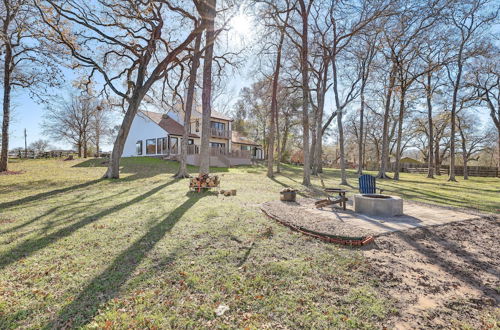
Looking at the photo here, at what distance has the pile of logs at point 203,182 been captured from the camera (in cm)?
957

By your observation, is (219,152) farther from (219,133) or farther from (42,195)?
(42,195)

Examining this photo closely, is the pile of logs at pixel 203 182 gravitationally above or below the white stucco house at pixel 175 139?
below

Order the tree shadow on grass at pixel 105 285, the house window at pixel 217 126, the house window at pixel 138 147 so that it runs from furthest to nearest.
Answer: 1. the house window at pixel 138 147
2. the house window at pixel 217 126
3. the tree shadow on grass at pixel 105 285

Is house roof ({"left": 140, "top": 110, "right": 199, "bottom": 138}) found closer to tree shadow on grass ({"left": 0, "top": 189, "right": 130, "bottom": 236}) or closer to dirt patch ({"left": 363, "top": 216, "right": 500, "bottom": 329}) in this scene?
tree shadow on grass ({"left": 0, "top": 189, "right": 130, "bottom": 236})

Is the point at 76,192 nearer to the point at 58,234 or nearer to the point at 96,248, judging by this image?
the point at 58,234

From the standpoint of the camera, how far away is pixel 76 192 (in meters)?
9.17

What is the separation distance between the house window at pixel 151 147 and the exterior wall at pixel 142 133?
0.46 m

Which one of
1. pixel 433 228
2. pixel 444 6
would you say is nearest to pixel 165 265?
pixel 433 228

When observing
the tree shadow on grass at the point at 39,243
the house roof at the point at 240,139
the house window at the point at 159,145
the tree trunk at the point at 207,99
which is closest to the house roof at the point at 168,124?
the house window at the point at 159,145

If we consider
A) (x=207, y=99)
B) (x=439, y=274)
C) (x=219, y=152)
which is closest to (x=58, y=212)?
(x=207, y=99)

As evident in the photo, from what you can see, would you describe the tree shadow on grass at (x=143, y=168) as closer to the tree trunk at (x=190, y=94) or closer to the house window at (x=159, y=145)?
the tree trunk at (x=190, y=94)

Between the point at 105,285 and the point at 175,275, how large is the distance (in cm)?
84

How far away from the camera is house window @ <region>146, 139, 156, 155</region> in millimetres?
26469

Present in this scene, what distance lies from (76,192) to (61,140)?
34.7m
